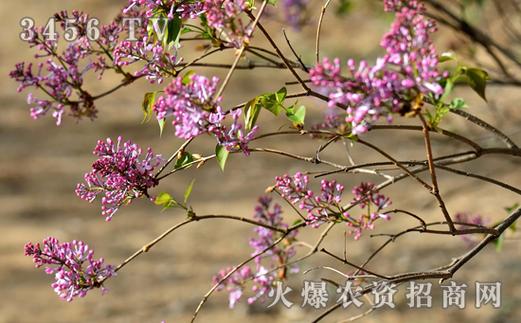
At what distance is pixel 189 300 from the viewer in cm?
384

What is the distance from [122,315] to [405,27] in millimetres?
2906

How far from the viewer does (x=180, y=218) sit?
460 centimetres

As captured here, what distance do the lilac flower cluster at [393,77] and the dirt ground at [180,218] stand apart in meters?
1.72

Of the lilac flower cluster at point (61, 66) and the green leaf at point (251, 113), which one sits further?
the lilac flower cluster at point (61, 66)

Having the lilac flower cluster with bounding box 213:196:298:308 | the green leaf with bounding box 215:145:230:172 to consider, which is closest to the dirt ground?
Answer: the lilac flower cluster with bounding box 213:196:298:308

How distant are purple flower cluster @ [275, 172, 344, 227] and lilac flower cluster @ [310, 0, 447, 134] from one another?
1.23 feet

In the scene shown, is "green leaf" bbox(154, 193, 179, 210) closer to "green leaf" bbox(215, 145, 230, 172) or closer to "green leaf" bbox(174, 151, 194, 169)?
"green leaf" bbox(174, 151, 194, 169)

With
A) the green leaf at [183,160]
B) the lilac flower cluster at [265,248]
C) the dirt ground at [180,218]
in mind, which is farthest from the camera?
the dirt ground at [180,218]

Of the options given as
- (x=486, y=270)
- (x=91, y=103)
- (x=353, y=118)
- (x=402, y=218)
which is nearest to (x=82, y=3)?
(x=402, y=218)

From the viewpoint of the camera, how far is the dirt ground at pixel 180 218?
12.2 feet

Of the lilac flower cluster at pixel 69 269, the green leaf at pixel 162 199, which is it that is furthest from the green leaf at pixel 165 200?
the lilac flower cluster at pixel 69 269

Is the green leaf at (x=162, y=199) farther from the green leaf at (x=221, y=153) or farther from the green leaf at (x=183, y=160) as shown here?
the green leaf at (x=221, y=153)

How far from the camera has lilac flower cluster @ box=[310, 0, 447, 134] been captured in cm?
101

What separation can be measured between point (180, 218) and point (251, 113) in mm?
3307
